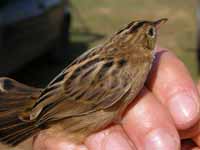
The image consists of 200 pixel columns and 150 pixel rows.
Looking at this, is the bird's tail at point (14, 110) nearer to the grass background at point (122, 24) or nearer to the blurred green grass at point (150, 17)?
the grass background at point (122, 24)

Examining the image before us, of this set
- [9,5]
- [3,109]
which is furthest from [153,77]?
[9,5]

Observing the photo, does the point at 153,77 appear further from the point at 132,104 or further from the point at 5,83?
the point at 5,83

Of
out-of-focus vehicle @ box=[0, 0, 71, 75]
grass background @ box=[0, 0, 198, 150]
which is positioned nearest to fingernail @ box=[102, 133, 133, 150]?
Answer: out-of-focus vehicle @ box=[0, 0, 71, 75]

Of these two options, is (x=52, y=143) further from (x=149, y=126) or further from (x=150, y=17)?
(x=150, y=17)

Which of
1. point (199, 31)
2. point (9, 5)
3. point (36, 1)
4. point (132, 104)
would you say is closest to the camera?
point (132, 104)

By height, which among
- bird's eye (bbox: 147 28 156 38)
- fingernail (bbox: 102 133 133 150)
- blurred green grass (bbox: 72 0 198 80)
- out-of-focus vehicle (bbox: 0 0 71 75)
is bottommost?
fingernail (bbox: 102 133 133 150)

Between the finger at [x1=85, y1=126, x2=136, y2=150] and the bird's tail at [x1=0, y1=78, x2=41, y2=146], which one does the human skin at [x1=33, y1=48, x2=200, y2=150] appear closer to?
the finger at [x1=85, y1=126, x2=136, y2=150]
